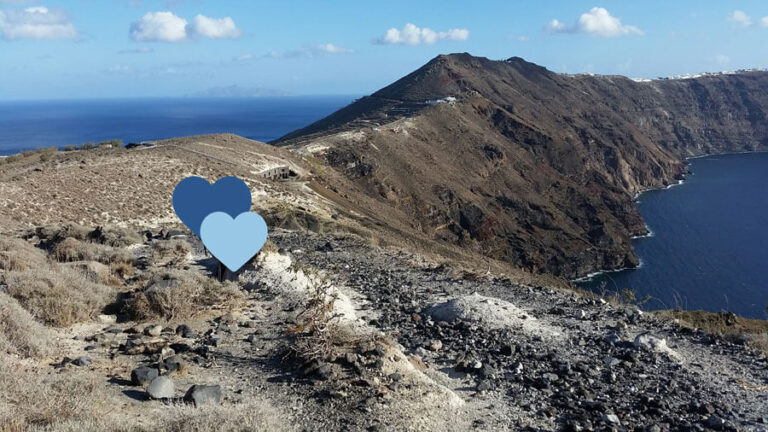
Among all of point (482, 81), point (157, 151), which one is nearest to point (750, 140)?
point (482, 81)

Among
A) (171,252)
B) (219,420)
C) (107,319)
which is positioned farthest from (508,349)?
(171,252)

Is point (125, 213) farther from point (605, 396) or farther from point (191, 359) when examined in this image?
point (605, 396)

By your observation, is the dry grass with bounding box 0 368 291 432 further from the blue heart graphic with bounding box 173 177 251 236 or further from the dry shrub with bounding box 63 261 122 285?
the dry shrub with bounding box 63 261 122 285

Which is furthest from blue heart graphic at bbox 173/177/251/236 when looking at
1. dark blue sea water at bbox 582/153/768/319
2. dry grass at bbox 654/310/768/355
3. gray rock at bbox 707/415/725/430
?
dark blue sea water at bbox 582/153/768/319

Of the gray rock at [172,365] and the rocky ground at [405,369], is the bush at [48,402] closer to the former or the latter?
the rocky ground at [405,369]

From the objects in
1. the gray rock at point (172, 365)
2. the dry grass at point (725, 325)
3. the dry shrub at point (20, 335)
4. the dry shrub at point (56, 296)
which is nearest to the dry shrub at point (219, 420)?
the gray rock at point (172, 365)

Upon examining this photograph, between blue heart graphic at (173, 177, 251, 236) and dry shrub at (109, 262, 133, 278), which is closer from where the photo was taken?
blue heart graphic at (173, 177, 251, 236)
